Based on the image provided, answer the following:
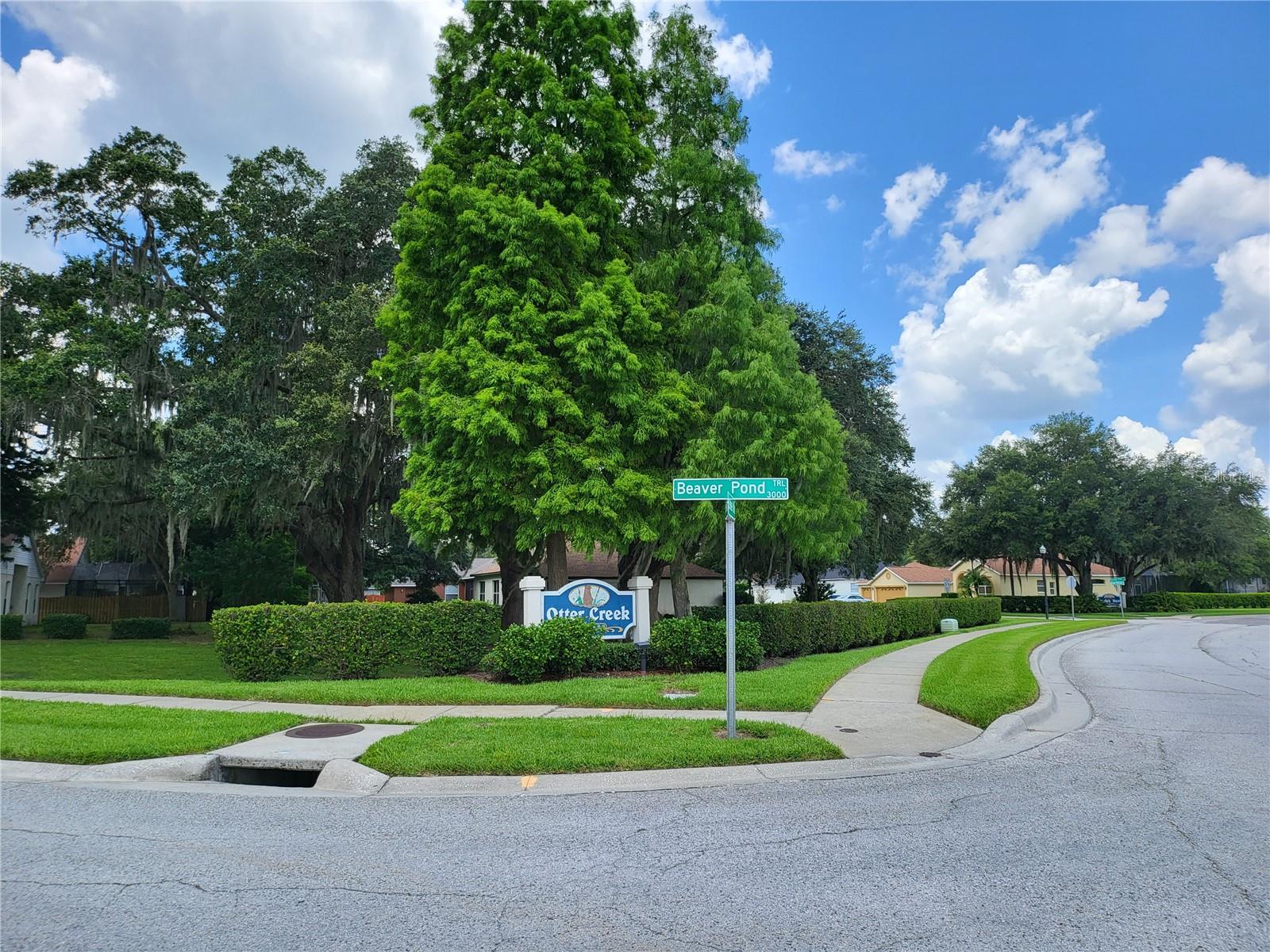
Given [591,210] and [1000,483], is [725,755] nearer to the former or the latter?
[591,210]

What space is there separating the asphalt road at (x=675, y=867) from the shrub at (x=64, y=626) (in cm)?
2819

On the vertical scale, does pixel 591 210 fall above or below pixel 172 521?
above

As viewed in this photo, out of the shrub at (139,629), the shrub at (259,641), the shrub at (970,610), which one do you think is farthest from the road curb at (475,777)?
the shrub at (139,629)

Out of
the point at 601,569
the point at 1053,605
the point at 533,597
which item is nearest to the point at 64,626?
the point at 601,569

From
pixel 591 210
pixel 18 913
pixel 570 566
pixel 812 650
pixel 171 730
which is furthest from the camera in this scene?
pixel 570 566

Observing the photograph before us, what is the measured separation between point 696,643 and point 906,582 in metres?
64.2

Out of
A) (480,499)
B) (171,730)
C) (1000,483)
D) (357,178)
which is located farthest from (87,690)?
(1000,483)

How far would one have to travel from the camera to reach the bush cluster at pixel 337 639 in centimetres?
1301

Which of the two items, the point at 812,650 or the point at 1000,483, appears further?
the point at 1000,483

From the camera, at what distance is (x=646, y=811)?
5688 mm

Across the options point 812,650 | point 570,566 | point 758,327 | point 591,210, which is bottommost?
point 812,650

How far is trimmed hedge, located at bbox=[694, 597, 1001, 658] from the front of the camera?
52.0 ft

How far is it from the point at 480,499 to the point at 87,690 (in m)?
6.64

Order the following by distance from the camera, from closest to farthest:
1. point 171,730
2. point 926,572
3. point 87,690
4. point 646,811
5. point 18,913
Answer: point 18,913 < point 646,811 < point 171,730 < point 87,690 < point 926,572
